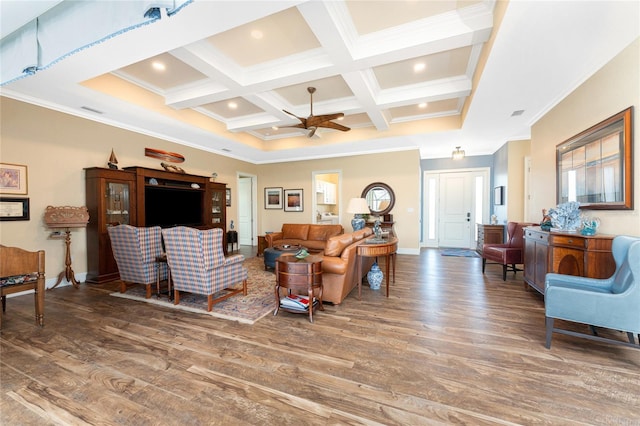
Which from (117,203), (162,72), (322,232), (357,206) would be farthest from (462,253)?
(117,203)

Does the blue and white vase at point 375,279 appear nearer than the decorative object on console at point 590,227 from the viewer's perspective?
No

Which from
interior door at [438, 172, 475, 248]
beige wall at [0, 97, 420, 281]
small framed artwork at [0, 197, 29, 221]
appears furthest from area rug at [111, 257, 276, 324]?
interior door at [438, 172, 475, 248]

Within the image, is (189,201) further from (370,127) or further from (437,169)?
(437,169)

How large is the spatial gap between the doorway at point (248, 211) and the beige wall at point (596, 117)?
23.4ft

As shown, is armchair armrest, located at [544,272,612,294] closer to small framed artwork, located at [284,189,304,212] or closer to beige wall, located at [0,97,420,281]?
beige wall, located at [0,97,420,281]

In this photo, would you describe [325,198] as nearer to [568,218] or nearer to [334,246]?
[334,246]

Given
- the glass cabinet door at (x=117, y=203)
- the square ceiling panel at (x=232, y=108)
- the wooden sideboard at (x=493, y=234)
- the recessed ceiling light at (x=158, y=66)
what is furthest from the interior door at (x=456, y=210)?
the glass cabinet door at (x=117, y=203)

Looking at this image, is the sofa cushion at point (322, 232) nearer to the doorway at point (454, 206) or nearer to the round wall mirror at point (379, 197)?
the round wall mirror at point (379, 197)

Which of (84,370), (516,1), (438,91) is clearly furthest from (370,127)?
(84,370)

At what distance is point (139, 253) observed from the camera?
3410mm

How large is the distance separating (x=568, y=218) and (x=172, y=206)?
21.0 feet

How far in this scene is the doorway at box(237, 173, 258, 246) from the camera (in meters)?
8.43

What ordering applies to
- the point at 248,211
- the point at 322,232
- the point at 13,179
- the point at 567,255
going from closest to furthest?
the point at 567,255, the point at 13,179, the point at 322,232, the point at 248,211

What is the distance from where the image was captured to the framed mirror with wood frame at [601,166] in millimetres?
2402
